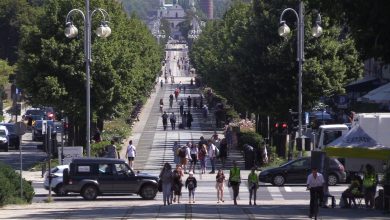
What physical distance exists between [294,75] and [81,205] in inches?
809

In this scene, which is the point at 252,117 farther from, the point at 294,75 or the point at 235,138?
the point at 294,75

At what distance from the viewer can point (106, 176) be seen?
42094mm

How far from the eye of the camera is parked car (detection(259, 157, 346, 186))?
47688 mm

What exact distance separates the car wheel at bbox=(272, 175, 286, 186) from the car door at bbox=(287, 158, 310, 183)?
25 centimetres

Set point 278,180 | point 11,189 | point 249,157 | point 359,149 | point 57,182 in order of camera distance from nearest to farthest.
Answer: point 359,149 → point 11,189 → point 57,182 → point 278,180 → point 249,157

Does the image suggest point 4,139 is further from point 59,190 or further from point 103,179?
point 103,179

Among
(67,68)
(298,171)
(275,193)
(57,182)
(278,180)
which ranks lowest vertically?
(275,193)

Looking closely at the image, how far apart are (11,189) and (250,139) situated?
Answer: 79.2 ft

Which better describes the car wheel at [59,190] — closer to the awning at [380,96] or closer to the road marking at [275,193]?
the road marking at [275,193]

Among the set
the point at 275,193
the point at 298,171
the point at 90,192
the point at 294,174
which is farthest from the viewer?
the point at 294,174

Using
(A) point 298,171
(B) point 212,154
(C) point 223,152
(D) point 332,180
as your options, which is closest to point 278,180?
(A) point 298,171

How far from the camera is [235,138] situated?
65.9 meters

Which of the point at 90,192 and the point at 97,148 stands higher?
the point at 97,148

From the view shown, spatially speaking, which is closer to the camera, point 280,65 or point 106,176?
point 106,176
